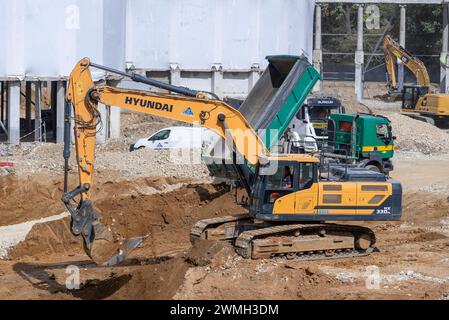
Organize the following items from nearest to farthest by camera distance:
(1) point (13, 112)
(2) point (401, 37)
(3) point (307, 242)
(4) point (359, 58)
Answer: (3) point (307, 242), (1) point (13, 112), (4) point (359, 58), (2) point (401, 37)

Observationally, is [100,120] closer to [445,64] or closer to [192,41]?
[192,41]

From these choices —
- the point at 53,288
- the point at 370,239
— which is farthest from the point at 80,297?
the point at 370,239

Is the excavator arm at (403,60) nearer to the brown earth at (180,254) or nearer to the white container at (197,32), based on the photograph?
the white container at (197,32)

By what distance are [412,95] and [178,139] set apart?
18.8 m

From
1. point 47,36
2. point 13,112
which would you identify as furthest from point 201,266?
point 47,36

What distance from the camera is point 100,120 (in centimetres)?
1672

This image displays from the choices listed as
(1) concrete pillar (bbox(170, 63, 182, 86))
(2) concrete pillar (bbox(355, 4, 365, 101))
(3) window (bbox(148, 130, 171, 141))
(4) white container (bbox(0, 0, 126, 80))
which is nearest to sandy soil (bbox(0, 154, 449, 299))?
(3) window (bbox(148, 130, 171, 141))

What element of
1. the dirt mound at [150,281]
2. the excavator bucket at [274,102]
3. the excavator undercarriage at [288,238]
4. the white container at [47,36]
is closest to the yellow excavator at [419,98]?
the white container at [47,36]

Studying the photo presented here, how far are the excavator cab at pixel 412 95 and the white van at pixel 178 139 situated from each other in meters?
17.7

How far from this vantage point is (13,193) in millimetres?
26266

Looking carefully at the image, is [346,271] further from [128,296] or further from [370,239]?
[128,296]

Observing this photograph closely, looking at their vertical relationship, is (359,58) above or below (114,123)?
above

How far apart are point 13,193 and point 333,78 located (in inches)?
1661

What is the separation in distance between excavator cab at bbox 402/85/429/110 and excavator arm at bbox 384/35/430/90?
321 cm
